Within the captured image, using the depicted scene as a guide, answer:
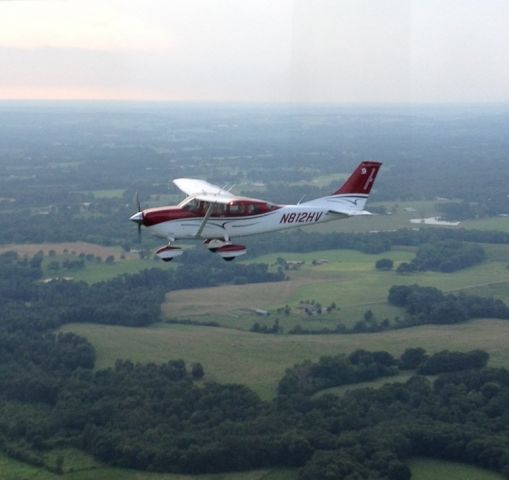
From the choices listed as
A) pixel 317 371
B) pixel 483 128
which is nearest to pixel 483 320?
pixel 317 371

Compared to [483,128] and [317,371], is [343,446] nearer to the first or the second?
[317,371]

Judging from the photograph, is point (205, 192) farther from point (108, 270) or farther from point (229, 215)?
point (108, 270)

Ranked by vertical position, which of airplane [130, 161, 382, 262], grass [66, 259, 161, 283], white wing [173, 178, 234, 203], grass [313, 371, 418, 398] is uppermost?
white wing [173, 178, 234, 203]

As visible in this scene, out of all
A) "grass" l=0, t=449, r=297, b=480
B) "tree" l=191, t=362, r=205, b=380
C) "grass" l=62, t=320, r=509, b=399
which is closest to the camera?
"grass" l=0, t=449, r=297, b=480

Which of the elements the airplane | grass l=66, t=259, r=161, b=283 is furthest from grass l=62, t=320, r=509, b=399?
the airplane

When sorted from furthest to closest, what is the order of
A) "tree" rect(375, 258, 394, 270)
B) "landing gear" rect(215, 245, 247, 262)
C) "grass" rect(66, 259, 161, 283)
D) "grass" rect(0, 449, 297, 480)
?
"tree" rect(375, 258, 394, 270) → "grass" rect(66, 259, 161, 283) → "grass" rect(0, 449, 297, 480) → "landing gear" rect(215, 245, 247, 262)

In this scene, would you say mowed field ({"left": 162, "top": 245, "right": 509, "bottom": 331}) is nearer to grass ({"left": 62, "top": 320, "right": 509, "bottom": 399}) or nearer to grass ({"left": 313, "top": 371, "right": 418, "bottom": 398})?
grass ({"left": 62, "top": 320, "right": 509, "bottom": 399})
